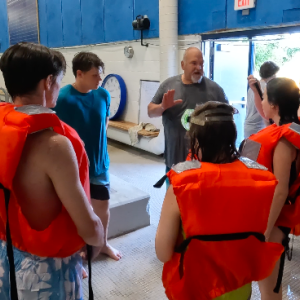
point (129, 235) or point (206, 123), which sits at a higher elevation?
point (206, 123)

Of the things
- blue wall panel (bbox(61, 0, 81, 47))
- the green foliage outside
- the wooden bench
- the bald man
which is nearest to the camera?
the bald man

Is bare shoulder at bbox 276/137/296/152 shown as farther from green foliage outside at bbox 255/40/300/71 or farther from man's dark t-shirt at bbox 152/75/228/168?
green foliage outside at bbox 255/40/300/71

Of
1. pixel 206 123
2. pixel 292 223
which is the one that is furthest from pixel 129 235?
pixel 206 123

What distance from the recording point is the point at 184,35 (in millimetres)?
4379

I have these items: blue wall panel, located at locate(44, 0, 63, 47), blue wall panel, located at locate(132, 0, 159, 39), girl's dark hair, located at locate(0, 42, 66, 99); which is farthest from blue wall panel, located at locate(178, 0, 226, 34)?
blue wall panel, located at locate(44, 0, 63, 47)

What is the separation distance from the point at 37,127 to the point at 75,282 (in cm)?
56

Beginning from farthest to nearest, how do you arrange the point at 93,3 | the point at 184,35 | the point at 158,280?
the point at 93,3 < the point at 184,35 < the point at 158,280

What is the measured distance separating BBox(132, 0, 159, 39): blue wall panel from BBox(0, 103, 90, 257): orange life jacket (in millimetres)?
4136

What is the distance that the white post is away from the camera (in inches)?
169

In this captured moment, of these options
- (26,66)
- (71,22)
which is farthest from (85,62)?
(71,22)

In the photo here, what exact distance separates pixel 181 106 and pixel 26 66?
4.65ft

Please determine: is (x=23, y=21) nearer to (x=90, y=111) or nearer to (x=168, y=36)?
(x=168, y=36)

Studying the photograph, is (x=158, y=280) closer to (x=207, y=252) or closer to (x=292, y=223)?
(x=292, y=223)

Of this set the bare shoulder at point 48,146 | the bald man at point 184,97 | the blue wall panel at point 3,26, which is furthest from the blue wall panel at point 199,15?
the blue wall panel at point 3,26
